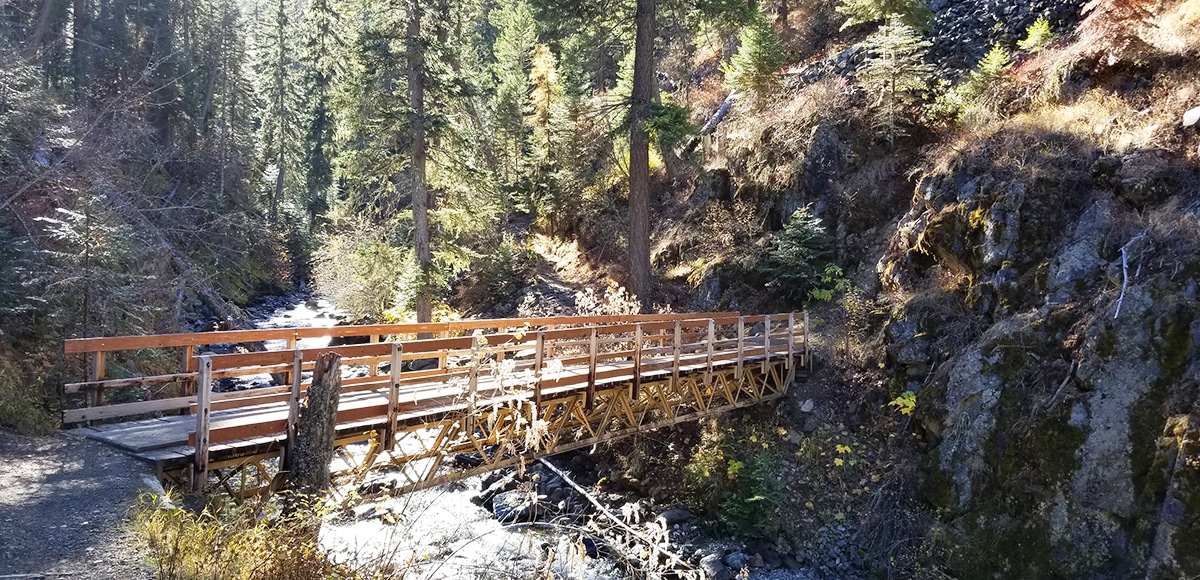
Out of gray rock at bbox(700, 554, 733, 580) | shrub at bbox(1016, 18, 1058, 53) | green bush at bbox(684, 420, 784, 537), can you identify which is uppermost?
shrub at bbox(1016, 18, 1058, 53)

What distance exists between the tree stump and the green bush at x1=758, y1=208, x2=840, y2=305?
1163 centimetres

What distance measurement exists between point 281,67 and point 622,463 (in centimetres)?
2696

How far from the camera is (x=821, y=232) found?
1520cm

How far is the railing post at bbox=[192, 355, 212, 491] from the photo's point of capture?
516 cm

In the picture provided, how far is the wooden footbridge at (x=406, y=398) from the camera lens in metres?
5.39

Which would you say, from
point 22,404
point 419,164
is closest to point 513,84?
point 419,164

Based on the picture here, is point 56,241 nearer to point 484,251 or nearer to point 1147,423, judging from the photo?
point 484,251

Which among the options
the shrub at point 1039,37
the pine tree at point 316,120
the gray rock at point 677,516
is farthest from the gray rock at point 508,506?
the pine tree at point 316,120

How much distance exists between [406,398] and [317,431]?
182 cm

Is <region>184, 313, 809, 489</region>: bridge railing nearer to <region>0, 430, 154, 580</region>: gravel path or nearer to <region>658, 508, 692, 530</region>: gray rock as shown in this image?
<region>0, 430, 154, 580</region>: gravel path

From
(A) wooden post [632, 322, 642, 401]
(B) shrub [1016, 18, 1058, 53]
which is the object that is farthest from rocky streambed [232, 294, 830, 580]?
(B) shrub [1016, 18, 1058, 53]

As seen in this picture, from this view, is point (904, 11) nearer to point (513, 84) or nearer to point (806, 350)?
point (806, 350)

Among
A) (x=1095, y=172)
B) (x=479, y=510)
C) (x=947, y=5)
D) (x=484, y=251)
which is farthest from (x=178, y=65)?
(x=1095, y=172)

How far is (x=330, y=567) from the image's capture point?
3.78 m
